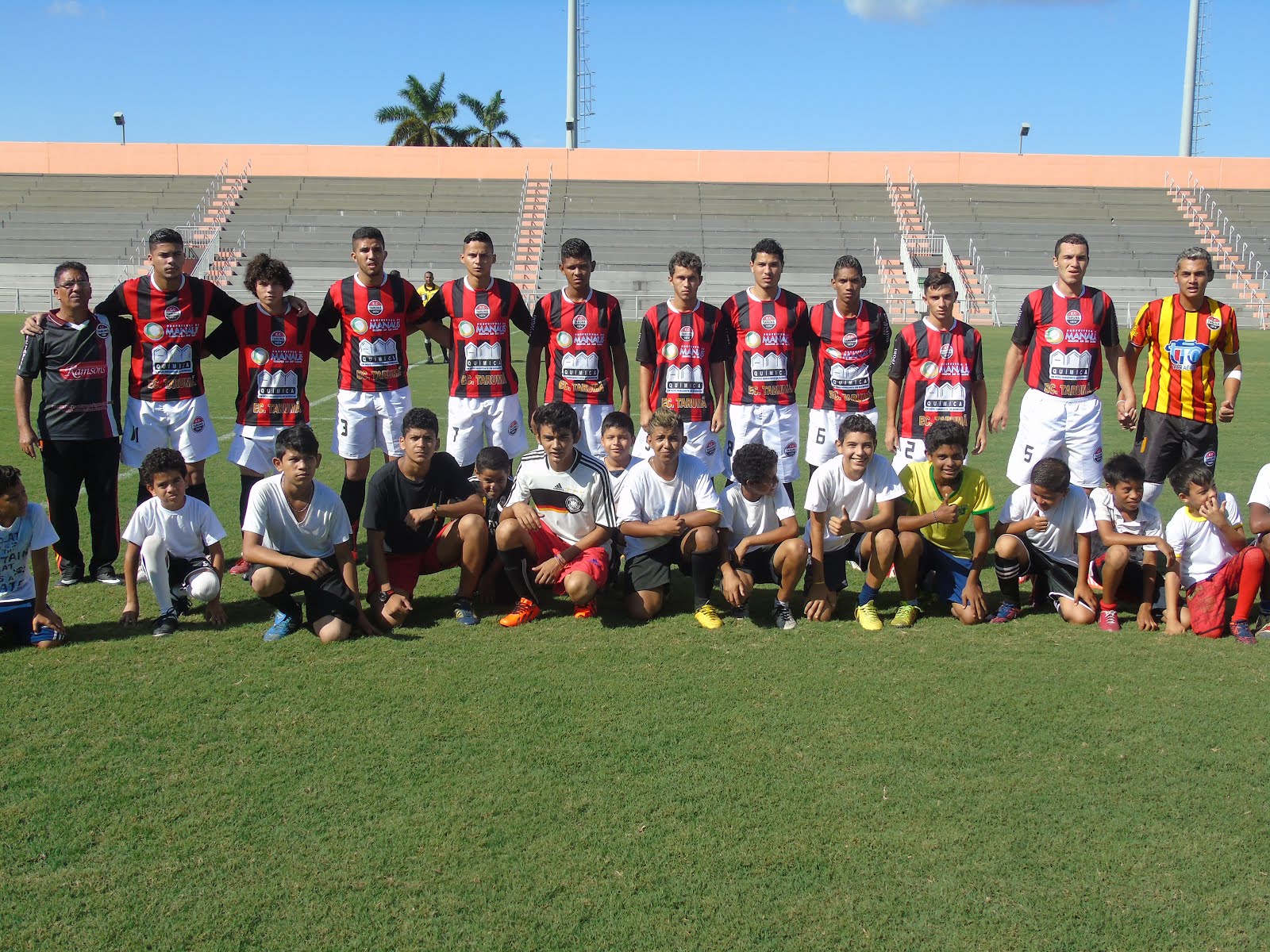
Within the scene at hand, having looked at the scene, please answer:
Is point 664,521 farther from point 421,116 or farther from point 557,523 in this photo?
point 421,116

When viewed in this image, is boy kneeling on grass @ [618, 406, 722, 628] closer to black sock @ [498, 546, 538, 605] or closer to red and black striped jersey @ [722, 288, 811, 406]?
black sock @ [498, 546, 538, 605]

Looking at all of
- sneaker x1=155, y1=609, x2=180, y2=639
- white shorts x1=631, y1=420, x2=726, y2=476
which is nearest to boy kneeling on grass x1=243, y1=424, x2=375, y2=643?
sneaker x1=155, y1=609, x2=180, y2=639

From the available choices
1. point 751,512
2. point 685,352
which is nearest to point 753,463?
point 751,512

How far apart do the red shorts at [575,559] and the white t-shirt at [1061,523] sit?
2.06 m

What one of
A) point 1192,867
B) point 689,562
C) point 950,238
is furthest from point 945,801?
point 950,238

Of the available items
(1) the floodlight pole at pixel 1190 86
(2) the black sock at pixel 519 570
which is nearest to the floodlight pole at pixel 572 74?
(1) the floodlight pole at pixel 1190 86

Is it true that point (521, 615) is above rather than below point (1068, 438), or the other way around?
below

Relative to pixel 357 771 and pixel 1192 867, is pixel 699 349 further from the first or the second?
pixel 1192 867

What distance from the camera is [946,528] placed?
5.38 metres

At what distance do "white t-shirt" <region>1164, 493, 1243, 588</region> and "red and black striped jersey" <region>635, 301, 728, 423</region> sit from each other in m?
2.55

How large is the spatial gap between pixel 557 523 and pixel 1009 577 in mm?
2240

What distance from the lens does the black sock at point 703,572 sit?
5219 mm

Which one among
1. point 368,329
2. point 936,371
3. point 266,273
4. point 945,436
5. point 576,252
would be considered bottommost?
point 945,436

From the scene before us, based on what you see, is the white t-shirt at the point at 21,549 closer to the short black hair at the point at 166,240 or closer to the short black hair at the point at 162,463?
the short black hair at the point at 162,463
